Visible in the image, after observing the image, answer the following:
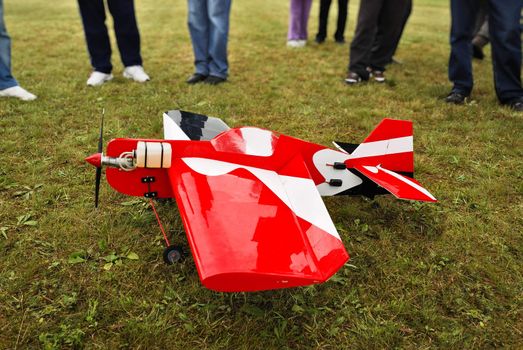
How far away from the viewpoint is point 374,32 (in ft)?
18.9

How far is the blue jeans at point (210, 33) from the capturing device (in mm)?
5719

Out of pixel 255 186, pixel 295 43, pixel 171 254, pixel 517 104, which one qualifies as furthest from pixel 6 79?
pixel 517 104

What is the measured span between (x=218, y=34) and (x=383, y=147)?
359cm

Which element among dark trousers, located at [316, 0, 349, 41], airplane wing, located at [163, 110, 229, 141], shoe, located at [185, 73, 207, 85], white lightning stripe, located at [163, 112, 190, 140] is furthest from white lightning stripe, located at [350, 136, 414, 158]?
dark trousers, located at [316, 0, 349, 41]

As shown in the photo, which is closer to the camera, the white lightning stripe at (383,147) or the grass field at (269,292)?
the grass field at (269,292)

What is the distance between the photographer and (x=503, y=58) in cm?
489

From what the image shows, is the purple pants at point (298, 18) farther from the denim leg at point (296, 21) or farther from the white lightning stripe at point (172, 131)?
the white lightning stripe at point (172, 131)

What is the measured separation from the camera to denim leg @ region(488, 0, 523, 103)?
466 cm

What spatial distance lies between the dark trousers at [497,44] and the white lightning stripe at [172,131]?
3.87 m

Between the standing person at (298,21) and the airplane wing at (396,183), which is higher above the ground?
the airplane wing at (396,183)

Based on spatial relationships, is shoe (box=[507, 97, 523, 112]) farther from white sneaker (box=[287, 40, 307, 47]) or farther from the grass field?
white sneaker (box=[287, 40, 307, 47])

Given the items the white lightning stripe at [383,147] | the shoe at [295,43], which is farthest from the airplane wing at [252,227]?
the shoe at [295,43]

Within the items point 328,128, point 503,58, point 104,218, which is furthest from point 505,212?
point 104,218

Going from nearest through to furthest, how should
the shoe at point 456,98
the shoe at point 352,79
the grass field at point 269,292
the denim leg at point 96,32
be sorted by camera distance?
the grass field at point 269,292, the shoe at point 456,98, the denim leg at point 96,32, the shoe at point 352,79
